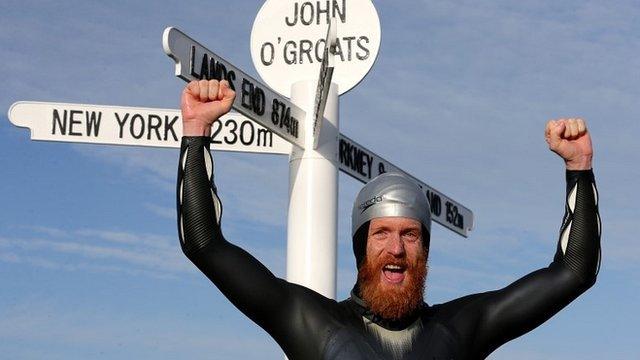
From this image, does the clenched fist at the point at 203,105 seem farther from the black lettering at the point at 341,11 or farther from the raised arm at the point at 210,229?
the black lettering at the point at 341,11

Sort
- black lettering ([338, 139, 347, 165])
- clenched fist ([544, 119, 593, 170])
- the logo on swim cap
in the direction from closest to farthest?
the logo on swim cap → clenched fist ([544, 119, 593, 170]) → black lettering ([338, 139, 347, 165])

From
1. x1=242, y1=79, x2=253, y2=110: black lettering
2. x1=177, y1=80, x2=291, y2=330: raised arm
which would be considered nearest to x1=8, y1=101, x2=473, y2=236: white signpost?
x1=242, y1=79, x2=253, y2=110: black lettering

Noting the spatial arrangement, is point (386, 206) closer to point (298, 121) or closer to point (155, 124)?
point (298, 121)

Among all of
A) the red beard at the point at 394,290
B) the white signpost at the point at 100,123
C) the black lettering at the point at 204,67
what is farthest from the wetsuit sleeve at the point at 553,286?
the white signpost at the point at 100,123

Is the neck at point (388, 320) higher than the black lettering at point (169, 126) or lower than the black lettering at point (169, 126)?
lower

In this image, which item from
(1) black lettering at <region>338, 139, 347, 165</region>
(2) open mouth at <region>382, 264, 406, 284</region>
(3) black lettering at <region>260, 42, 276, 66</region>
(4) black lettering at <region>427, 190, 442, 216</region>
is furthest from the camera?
(4) black lettering at <region>427, 190, 442, 216</region>

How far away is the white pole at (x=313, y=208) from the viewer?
22.0 ft

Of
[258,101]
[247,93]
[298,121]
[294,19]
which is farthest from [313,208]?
[294,19]

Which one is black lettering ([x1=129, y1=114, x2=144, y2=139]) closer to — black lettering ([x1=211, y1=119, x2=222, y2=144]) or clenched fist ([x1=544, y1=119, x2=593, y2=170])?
black lettering ([x1=211, y1=119, x2=222, y2=144])

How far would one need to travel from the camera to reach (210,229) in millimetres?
3404

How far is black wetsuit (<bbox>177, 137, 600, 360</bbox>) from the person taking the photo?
11.1 feet

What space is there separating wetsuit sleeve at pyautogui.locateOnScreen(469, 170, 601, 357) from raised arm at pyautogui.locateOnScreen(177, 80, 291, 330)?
64cm

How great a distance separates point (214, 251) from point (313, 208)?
3370 millimetres

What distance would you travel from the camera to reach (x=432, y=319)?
11.8 ft
